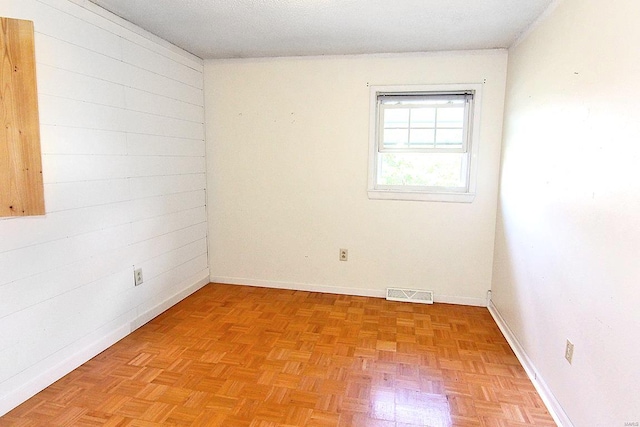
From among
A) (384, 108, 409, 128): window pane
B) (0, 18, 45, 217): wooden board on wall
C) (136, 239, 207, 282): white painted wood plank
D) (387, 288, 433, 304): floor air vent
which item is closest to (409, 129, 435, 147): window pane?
(384, 108, 409, 128): window pane

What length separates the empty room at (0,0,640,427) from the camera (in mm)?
1810

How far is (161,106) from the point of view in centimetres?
304

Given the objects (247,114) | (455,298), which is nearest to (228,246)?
(247,114)

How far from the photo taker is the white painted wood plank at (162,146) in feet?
9.01

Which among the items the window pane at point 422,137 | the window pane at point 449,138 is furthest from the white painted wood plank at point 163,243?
the window pane at point 449,138

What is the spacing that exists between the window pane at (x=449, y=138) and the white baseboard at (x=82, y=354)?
9.10ft

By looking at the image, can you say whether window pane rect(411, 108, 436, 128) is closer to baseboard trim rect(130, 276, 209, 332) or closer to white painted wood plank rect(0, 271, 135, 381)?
baseboard trim rect(130, 276, 209, 332)

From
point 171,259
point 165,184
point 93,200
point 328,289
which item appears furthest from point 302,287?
point 93,200

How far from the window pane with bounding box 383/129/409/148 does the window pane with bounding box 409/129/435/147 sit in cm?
5

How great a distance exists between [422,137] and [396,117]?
0.30m

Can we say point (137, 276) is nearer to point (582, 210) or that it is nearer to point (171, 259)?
point (171, 259)

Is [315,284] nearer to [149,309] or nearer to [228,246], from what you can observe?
[228,246]

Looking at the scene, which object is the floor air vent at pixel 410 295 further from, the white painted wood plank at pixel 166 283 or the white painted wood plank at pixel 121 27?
the white painted wood plank at pixel 121 27

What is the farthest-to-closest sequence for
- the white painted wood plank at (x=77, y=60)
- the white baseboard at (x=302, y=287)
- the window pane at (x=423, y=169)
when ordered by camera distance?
the white baseboard at (x=302, y=287) → the window pane at (x=423, y=169) → the white painted wood plank at (x=77, y=60)
